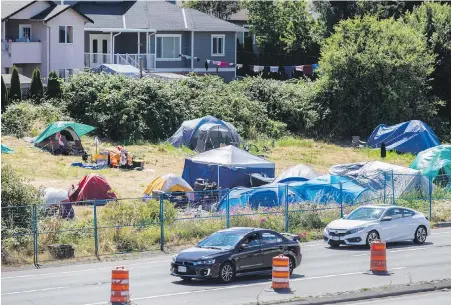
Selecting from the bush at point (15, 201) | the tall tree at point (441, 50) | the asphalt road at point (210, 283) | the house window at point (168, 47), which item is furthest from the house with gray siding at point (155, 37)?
the asphalt road at point (210, 283)

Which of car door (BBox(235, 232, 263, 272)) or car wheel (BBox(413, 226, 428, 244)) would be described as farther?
car wheel (BBox(413, 226, 428, 244))

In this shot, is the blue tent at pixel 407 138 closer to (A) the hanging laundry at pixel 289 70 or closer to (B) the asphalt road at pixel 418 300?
(A) the hanging laundry at pixel 289 70

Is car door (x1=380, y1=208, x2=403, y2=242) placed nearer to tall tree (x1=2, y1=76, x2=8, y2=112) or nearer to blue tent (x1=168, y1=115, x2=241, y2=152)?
blue tent (x1=168, y1=115, x2=241, y2=152)

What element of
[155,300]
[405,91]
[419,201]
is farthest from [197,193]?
[405,91]

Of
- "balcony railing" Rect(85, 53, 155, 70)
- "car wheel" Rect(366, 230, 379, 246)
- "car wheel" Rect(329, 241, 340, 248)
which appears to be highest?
"balcony railing" Rect(85, 53, 155, 70)

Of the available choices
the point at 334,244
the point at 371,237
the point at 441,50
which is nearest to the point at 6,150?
the point at 334,244

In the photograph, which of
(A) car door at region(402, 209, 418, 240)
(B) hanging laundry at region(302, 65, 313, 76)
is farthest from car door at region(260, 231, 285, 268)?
(B) hanging laundry at region(302, 65, 313, 76)

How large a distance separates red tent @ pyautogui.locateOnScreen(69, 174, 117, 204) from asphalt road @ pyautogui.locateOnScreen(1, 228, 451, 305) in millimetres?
6975

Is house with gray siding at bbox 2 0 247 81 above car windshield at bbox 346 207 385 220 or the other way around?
above

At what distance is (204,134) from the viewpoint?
159 feet

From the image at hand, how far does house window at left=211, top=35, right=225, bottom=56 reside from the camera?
74125 mm

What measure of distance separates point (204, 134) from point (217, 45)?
1073 inches

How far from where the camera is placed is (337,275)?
23688mm

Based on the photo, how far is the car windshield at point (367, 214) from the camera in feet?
95.7
